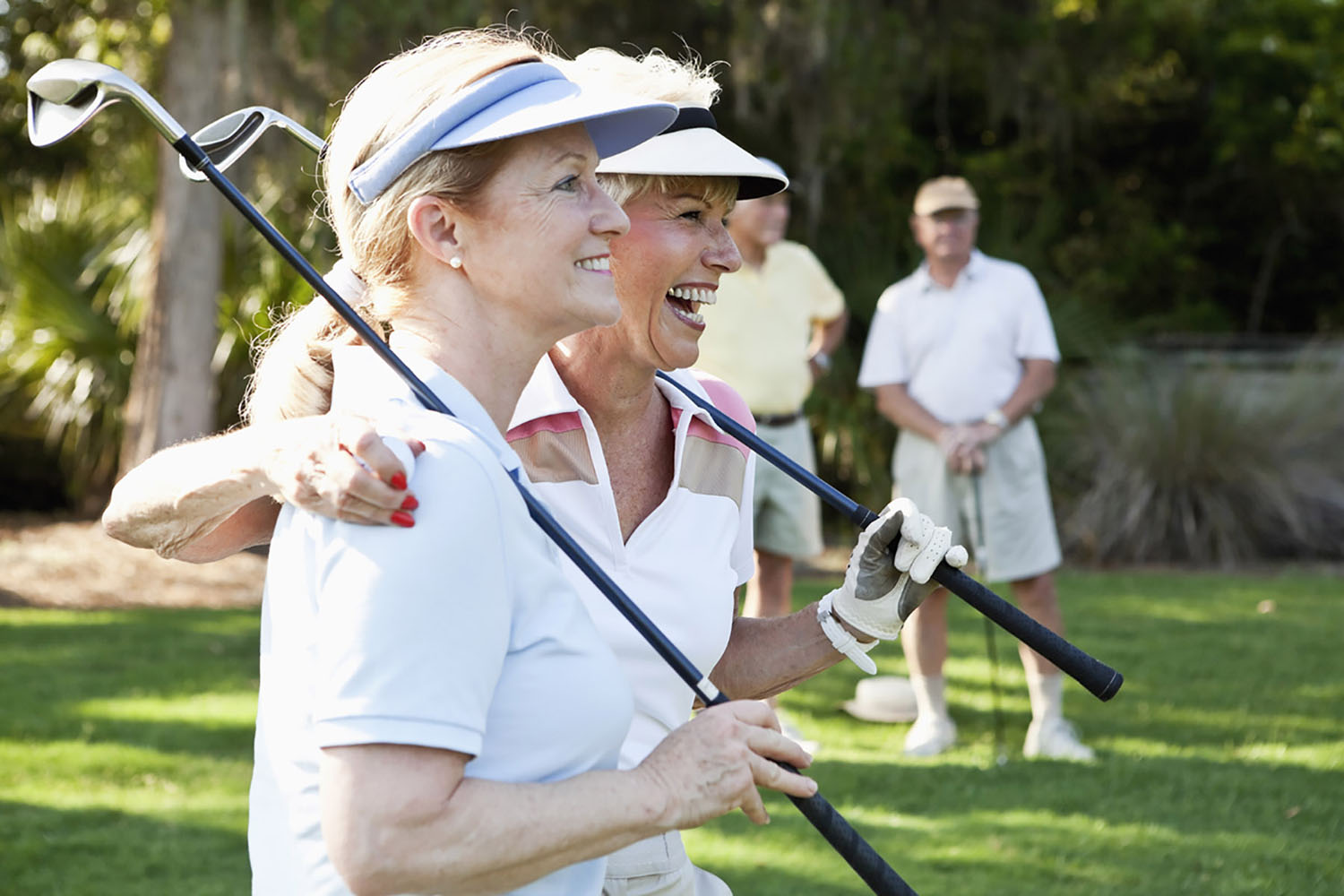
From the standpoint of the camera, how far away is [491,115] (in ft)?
5.91

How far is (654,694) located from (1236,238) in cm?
1550

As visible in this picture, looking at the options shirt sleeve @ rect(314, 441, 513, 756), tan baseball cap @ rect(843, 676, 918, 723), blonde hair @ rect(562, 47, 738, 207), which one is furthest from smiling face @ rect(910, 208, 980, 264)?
shirt sleeve @ rect(314, 441, 513, 756)

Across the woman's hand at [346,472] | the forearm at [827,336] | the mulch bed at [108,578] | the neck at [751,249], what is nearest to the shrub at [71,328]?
the mulch bed at [108,578]

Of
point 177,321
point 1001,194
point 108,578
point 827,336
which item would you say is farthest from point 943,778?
point 1001,194

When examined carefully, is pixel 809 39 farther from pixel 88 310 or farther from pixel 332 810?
pixel 332 810

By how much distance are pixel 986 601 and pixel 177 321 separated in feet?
30.7

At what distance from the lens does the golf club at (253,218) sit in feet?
6.25

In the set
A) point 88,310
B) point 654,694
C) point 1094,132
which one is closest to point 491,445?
point 654,694

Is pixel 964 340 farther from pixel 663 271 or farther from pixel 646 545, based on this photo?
pixel 646 545

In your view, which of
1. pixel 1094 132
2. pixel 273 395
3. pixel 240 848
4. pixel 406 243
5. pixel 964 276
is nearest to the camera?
pixel 406 243

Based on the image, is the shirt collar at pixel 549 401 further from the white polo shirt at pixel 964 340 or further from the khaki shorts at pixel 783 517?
the white polo shirt at pixel 964 340

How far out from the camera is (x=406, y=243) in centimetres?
189

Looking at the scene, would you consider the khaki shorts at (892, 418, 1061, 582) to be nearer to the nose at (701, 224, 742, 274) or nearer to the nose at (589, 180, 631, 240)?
the nose at (701, 224, 742, 274)

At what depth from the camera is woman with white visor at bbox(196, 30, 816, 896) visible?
1.50 meters
